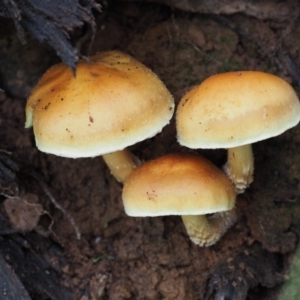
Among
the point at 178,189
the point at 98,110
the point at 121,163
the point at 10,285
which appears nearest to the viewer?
the point at 98,110

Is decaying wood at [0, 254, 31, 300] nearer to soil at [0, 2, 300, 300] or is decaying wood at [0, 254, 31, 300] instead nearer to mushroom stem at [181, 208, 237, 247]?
soil at [0, 2, 300, 300]

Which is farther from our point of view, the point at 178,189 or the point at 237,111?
the point at 178,189

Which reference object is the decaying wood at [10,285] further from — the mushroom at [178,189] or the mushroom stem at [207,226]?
the mushroom stem at [207,226]

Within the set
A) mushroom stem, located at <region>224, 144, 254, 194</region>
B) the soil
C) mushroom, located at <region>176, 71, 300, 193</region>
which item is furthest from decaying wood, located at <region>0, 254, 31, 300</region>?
mushroom stem, located at <region>224, 144, 254, 194</region>

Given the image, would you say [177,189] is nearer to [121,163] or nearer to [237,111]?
[237,111]

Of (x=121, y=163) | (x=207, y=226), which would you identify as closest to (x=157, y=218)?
(x=207, y=226)

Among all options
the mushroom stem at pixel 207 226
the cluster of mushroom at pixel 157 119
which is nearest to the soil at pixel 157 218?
the mushroom stem at pixel 207 226

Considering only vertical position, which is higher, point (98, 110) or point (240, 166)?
point (98, 110)

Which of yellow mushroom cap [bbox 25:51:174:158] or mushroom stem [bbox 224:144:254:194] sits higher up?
yellow mushroom cap [bbox 25:51:174:158]
